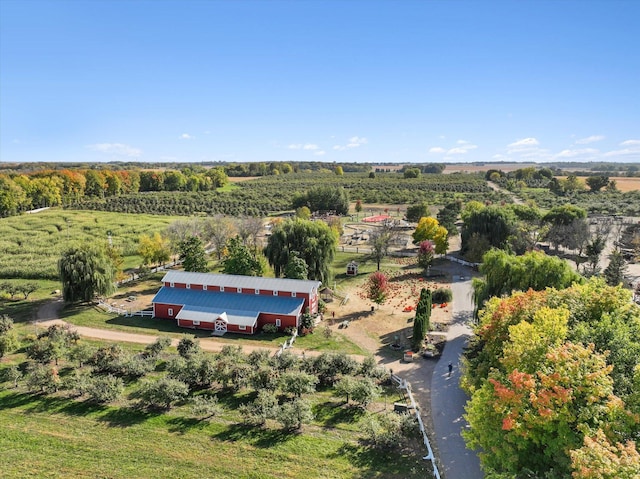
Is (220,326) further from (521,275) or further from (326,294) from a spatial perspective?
(521,275)

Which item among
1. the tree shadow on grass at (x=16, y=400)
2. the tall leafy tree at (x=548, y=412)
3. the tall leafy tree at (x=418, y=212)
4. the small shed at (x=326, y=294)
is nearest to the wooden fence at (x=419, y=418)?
the tall leafy tree at (x=548, y=412)

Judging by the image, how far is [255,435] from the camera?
2170cm

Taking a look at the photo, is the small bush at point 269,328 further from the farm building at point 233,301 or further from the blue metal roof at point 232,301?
the blue metal roof at point 232,301

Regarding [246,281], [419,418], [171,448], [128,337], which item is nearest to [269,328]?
[246,281]

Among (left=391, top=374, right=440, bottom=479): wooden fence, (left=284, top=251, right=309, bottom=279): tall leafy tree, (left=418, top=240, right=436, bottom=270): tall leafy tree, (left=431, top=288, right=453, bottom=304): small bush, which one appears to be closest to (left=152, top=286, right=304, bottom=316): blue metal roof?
(left=284, top=251, right=309, bottom=279): tall leafy tree

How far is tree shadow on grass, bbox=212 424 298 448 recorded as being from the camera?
835 inches


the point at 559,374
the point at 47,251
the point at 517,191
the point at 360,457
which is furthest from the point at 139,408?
the point at 517,191

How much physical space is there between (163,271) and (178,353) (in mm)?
24957

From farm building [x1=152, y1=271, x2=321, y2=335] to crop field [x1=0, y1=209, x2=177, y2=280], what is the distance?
21589 mm

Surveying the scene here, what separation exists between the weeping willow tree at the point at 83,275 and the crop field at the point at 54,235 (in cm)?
1249

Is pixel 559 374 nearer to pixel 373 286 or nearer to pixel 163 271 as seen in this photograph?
pixel 373 286

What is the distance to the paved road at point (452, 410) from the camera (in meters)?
19.3

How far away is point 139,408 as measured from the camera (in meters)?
23.9

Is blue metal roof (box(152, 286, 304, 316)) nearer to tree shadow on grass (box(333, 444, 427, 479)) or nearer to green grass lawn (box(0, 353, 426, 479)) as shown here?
green grass lawn (box(0, 353, 426, 479))
